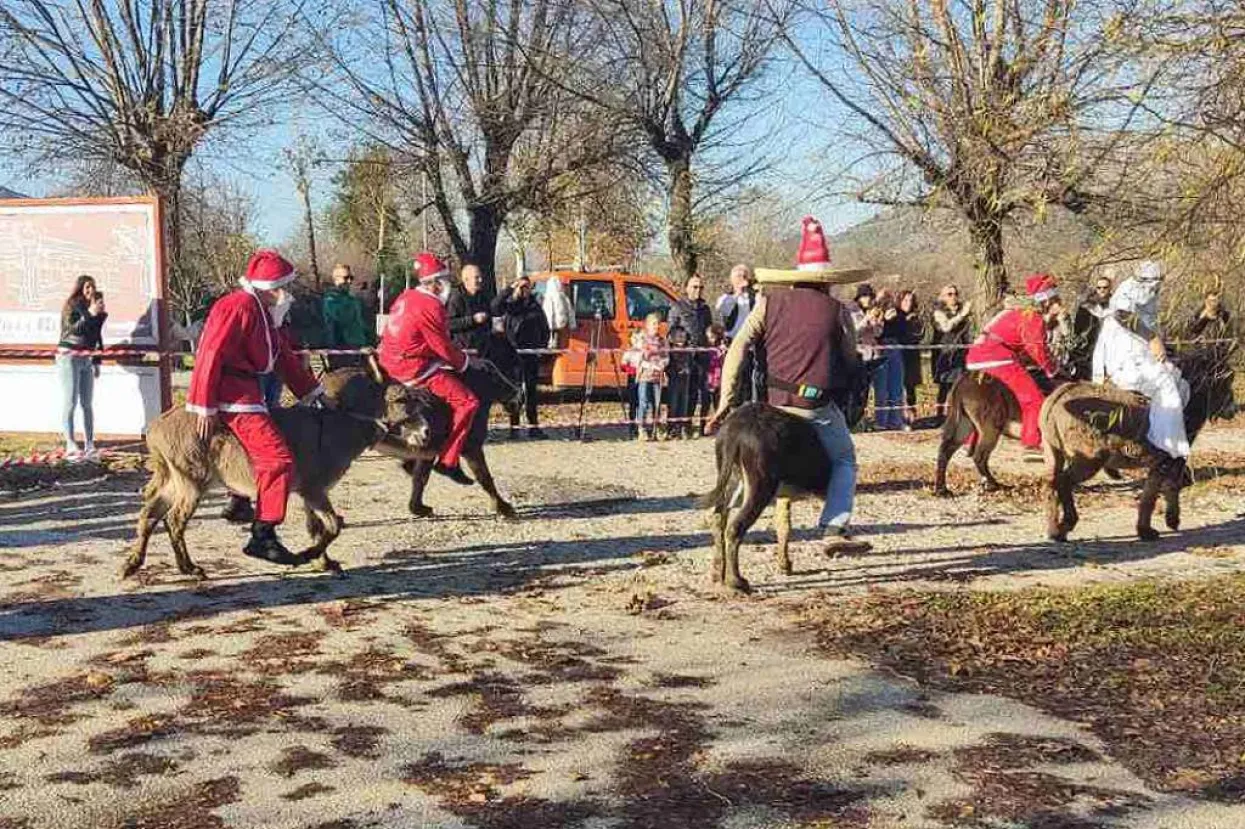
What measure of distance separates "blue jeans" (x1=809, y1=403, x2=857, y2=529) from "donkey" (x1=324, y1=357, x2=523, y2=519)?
114 inches

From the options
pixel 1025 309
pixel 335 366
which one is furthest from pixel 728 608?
pixel 335 366

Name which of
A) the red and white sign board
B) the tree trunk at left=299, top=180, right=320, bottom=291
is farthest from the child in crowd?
the tree trunk at left=299, top=180, right=320, bottom=291

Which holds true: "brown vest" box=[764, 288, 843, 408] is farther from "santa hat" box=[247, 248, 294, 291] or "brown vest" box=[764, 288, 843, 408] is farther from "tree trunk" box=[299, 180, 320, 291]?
"tree trunk" box=[299, 180, 320, 291]

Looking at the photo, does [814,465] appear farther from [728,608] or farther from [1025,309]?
[1025,309]

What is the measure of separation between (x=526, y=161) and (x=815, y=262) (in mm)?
14681

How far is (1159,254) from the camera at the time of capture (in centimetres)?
560

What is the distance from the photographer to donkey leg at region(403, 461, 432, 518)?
31.9ft

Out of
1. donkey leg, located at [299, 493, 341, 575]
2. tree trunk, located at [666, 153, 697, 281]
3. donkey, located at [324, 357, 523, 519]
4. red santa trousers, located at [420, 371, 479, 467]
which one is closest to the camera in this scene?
donkey leg, located at [299, 493, 341, 575]

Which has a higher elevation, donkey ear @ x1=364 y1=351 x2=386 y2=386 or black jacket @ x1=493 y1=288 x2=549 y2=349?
black jacket @ x1=493 y1=288 x2=549 y2=349

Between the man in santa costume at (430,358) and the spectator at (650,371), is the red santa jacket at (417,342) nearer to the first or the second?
the man in santa costume at (430,358)

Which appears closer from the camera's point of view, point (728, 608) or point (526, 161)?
point (728, 608)

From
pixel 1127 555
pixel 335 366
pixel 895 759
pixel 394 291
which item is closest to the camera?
pixel 895 759

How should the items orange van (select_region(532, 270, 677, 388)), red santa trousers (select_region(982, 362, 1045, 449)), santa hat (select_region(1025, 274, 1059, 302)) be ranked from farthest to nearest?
orange van (select_region(532, 270, 677, 388)) → red santa trousers (select_region(982, 362, 1045, 449)) → santa hat (select_region(1025, 274, 1059, 302))

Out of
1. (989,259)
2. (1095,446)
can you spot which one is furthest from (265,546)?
(989,259)
